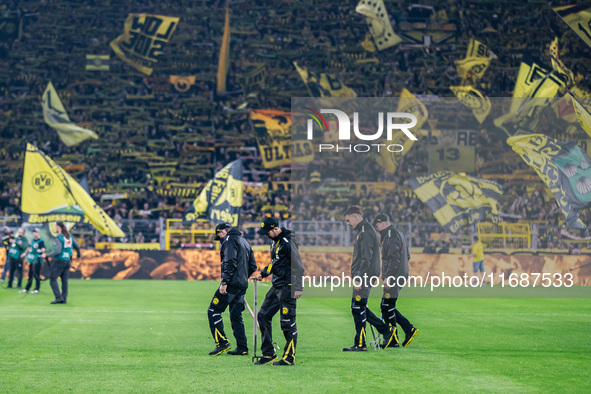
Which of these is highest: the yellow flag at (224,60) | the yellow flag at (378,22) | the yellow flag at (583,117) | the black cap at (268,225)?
the yellow flag at (378,22)

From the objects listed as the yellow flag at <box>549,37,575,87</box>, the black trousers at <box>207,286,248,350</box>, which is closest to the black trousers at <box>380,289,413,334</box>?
the black trousers at <box>207,286,248,350</box>

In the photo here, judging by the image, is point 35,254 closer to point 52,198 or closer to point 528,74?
point 52,198

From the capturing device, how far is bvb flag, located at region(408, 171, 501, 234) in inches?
719

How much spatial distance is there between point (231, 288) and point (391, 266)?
2.89m

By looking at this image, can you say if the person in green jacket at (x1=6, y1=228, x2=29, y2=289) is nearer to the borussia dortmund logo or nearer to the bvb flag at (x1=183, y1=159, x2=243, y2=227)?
the borussia dortmund logo

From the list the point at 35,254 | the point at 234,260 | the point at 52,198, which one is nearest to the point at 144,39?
the point at 52,198

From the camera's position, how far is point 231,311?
1251 centimetres

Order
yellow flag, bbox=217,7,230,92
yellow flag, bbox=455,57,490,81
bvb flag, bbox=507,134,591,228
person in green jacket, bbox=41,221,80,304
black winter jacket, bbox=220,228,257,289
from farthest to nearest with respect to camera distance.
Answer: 1. yellow flag, bbox=455,57,490,81
2. yellow flag, bbox=217,7,230,92
3. person in green jacket, bbox=41,221,80,304
4. bvb flag, bbox=507,134,591,228
5. black winter jacket, bbox=220,228,257,289

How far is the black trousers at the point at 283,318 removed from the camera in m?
11.5

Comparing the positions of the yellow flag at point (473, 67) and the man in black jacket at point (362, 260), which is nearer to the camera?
the man in black jacket at point (362, 260)

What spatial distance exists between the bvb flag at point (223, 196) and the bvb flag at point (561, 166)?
16.2 meters

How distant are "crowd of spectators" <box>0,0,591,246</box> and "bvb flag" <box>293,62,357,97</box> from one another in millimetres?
1196

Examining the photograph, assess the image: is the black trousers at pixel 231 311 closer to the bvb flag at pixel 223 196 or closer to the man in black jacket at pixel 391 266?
the man in black jacket at pixel 391 266

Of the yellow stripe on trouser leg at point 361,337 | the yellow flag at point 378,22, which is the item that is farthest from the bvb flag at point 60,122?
the yellow stripe on trouser leg at point 361,337
